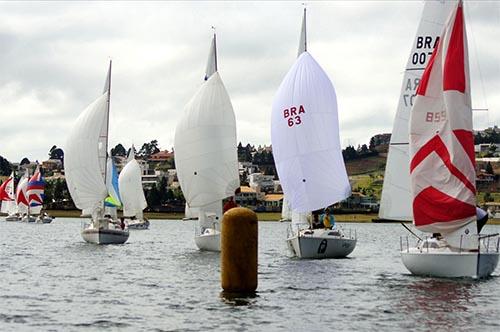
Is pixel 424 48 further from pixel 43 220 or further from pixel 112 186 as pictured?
pixel 43 220

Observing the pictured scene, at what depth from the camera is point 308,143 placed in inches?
1795

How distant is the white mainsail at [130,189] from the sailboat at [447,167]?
7271cm

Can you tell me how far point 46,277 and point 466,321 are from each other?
18286 millimetres

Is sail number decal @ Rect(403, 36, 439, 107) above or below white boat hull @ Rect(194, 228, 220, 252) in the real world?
above

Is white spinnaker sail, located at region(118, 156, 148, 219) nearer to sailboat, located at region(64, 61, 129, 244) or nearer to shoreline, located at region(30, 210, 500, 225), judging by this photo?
sailboat, located at region(64, 61, 129, 244)

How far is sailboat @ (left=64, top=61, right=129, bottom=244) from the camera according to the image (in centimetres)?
6144

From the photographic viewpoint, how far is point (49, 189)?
187250mm

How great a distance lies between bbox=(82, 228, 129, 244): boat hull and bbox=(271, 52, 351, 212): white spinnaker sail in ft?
59.6

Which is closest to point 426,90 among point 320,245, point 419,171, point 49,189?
point 419,171

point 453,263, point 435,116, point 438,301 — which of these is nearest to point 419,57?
point 435,116

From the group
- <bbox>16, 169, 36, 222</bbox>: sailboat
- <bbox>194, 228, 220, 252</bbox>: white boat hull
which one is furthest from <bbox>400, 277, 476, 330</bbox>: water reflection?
<bbox>16, 169, 36, 222</bbox>: sailboat

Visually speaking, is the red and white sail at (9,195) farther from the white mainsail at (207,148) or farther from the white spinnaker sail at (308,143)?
the white spinnaker sail at (308,143)

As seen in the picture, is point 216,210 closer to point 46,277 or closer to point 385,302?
point 46,277

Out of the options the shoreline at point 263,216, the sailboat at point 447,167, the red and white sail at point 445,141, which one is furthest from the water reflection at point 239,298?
the shoreline at point 263,216
